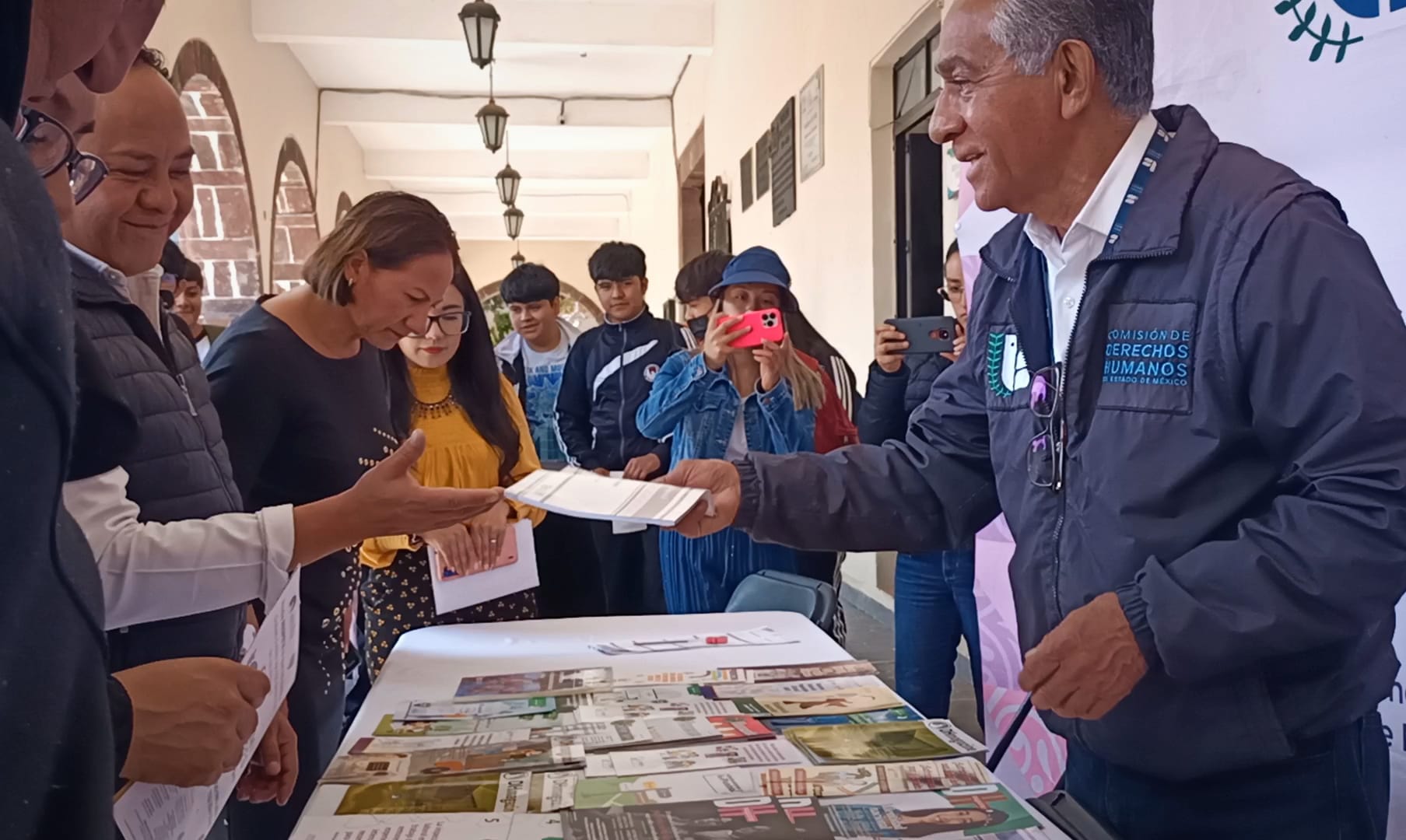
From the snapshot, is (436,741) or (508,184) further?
(508,184)

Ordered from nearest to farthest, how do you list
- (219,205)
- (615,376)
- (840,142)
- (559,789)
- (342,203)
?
1. (559,789)
2. (615,376)
3. (840,142)
4. (219,205)
5. (342,203)

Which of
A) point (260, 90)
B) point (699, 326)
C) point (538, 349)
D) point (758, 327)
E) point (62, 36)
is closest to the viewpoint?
point (62, 36)

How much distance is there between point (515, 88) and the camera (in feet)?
34.9

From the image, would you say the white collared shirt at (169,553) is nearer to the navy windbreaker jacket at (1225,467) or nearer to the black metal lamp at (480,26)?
the navy windbreaker jacket at (1225,467)

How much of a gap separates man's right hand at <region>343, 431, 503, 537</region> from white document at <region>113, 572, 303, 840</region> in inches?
4.8

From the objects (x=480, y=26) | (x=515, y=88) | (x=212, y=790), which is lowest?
(x=212, y=790)

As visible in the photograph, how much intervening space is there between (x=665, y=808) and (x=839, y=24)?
4.77m

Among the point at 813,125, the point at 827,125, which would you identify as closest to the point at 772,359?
the point at 827,125

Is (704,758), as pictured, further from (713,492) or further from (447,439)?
(447,439)

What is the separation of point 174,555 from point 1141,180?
1.21 m

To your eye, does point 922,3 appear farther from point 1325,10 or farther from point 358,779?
point 358,779

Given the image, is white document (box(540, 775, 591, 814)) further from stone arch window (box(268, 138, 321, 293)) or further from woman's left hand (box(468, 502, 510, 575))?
stone arch window (box(268, 138, 321, 293))

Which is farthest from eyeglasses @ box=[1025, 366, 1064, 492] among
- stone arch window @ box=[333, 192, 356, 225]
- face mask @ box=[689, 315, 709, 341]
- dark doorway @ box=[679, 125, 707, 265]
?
stone arch window @ box=[333, 192, 356, 225]

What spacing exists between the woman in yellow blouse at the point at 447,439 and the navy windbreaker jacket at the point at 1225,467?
57.2 inches
